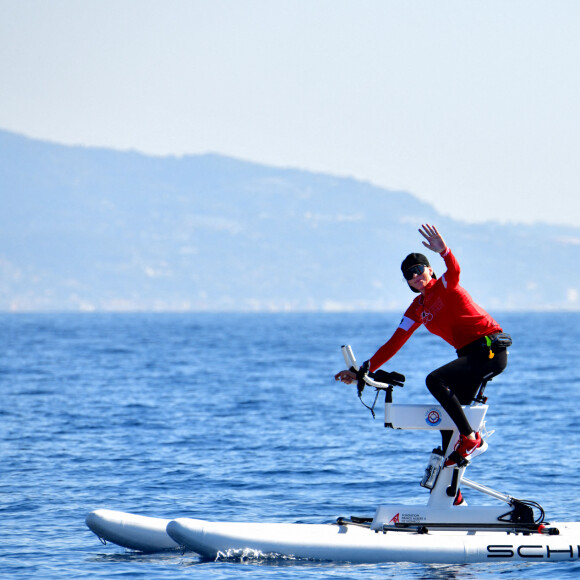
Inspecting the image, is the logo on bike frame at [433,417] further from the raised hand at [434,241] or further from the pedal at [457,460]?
the raised hand at [434,241]

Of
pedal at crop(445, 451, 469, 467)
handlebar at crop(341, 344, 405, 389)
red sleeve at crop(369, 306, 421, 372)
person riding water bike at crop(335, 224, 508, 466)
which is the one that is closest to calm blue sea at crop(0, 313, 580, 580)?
pedal at crop(445, 451, 469, 467)

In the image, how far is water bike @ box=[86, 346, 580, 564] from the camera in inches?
414

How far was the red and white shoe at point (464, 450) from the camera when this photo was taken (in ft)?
34.9

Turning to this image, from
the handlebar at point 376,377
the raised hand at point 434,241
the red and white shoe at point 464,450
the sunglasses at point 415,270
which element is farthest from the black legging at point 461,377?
the raised hand at point 434,241

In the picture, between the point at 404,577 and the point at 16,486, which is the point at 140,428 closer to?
the point at 16,486

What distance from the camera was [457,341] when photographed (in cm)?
1059

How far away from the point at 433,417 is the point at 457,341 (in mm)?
821

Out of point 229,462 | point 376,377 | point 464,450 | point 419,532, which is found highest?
point 376,377

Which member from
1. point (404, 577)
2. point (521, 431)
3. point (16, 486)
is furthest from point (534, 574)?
point (521, 431)

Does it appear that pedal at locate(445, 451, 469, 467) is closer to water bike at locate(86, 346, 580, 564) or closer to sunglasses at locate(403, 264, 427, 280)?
water bike at locate(86, 346, 580, 564)

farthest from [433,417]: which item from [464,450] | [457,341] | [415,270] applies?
[415,270]

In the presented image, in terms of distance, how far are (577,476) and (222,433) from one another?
821cm

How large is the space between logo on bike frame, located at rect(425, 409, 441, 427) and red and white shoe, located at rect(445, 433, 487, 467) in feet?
0.94

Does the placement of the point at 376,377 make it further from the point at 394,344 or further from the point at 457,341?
the point at 457,341
